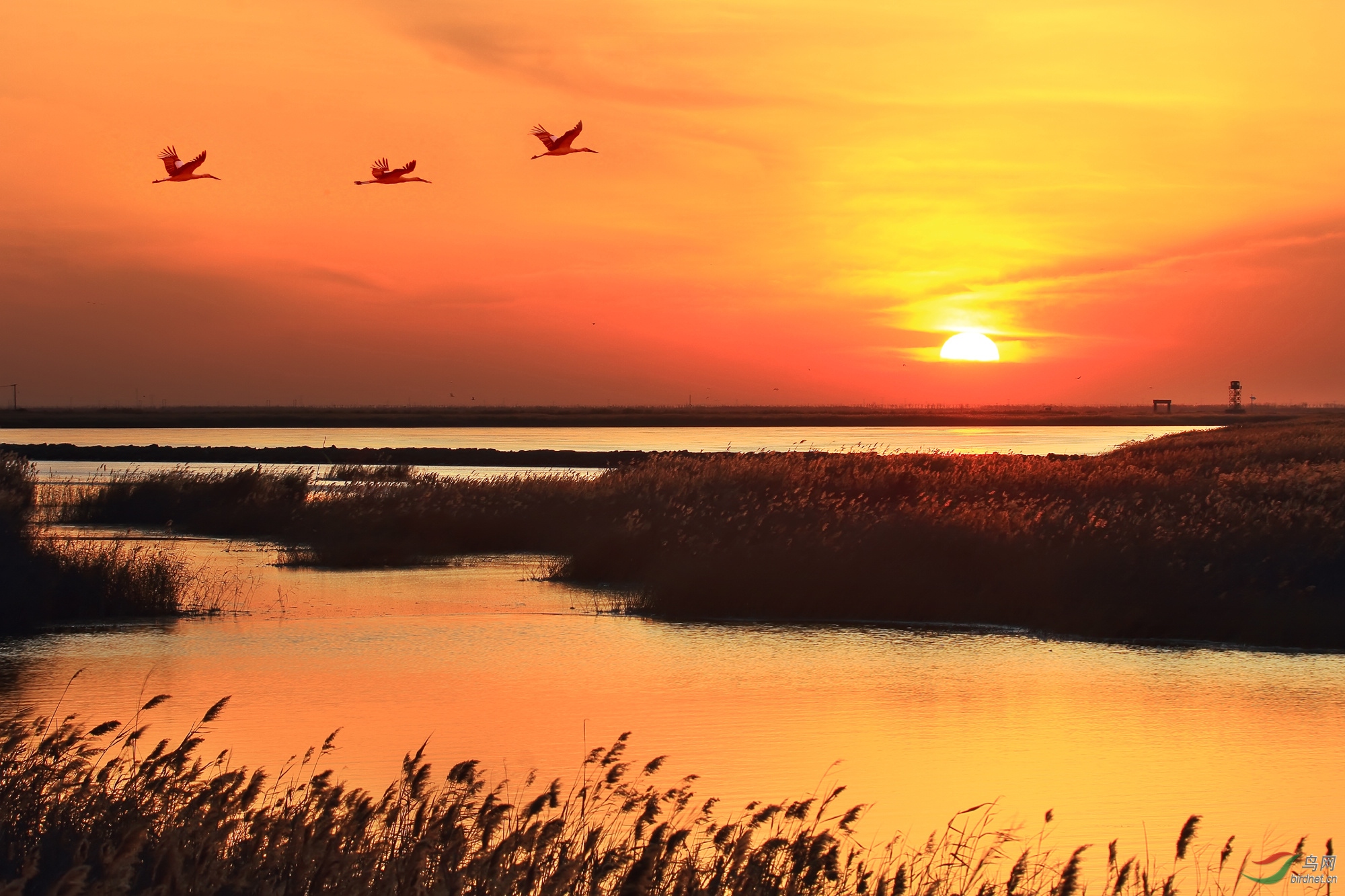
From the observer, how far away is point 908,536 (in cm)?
2227

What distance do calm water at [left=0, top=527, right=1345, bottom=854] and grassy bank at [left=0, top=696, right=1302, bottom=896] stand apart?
1.72 meters

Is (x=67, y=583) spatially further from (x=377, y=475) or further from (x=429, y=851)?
(x=377, y=475)

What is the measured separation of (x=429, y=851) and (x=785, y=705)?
26.0 ft

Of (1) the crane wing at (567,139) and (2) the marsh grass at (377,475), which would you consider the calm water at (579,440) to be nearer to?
(2) the marsh grass at (377,475)

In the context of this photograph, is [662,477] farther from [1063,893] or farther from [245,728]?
[1063,893]

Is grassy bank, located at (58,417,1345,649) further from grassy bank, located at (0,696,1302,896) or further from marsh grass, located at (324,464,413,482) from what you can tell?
grassy bank, located at (0,696,1302,896)

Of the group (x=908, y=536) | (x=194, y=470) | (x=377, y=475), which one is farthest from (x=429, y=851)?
(x=194, y=470)

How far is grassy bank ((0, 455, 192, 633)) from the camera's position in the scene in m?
19.3

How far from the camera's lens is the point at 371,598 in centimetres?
2338

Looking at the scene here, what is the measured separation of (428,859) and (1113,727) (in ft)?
28.5

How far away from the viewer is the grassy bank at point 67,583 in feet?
63.2
